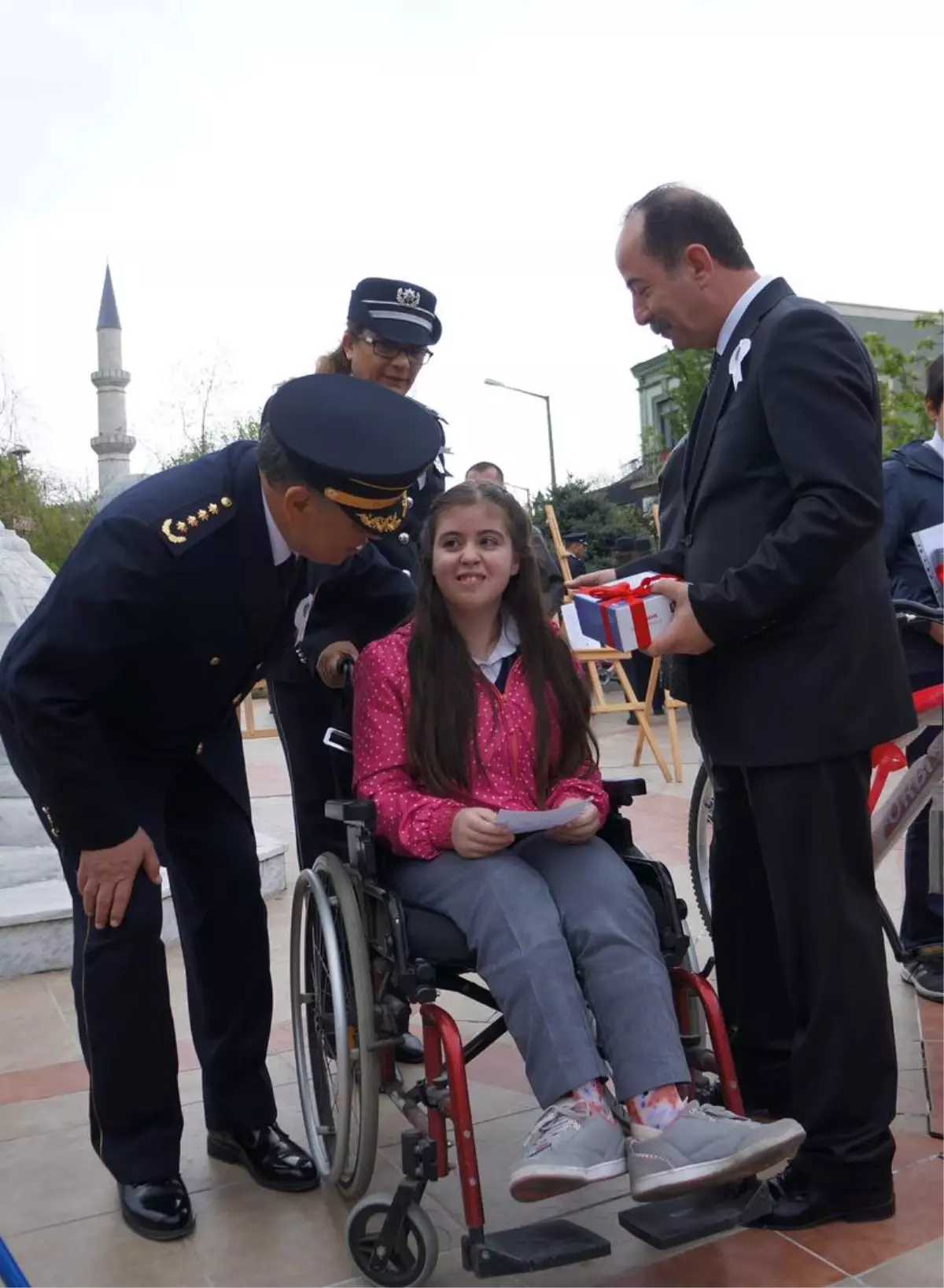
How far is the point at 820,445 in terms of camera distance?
196cm

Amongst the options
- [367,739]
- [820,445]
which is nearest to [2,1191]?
[367,739]

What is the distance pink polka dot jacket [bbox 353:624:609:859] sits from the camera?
221 centimetres

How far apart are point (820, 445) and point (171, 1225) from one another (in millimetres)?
1733

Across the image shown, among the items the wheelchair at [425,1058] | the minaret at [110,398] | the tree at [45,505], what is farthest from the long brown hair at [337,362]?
the minaret at [110,398]

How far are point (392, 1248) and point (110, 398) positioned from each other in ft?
Result: 171

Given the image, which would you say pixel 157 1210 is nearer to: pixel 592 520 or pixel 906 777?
pixel 906 777

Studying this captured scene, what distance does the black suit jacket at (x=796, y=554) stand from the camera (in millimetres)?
1959

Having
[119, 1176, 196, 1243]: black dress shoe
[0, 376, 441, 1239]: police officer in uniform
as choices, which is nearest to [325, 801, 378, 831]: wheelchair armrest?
[0, 376, 441, 1239]: police officer in uniform

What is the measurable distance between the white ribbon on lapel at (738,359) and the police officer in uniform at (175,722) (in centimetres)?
52

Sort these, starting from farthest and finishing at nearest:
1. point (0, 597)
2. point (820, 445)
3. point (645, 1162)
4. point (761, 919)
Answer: point (0, 597) → point (761, 919) → point (820, 445) → point (645, 1162)

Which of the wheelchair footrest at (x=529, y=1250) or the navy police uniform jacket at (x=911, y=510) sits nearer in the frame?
the wheelchair footrest at (x=529, y=1250)

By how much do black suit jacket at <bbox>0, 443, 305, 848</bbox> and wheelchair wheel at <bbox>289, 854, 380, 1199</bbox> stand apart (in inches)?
15.0

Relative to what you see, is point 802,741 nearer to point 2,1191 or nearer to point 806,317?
point 806,317

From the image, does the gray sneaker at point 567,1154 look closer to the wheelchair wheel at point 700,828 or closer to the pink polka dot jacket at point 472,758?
the pink polka dot jacket at point 472,758
